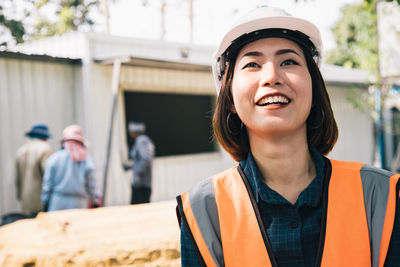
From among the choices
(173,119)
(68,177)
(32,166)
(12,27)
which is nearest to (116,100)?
(32,166)

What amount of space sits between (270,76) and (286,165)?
301mm

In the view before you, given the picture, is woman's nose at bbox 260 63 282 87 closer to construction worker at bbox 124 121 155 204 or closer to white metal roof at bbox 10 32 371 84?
construction worker at bbox 124 121 155 204

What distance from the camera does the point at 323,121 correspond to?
4.99 feet

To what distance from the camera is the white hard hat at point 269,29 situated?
1373 mm

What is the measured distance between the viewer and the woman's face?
4.28ft

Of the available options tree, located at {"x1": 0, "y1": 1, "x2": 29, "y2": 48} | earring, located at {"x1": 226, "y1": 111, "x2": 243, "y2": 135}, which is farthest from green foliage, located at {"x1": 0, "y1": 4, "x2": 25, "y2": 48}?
earring, located at {"x1": 226, "y1": 111, "x2": 243, "y2": 135}

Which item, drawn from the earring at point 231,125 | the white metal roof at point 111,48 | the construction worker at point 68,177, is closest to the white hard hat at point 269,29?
the earring at point 231,125

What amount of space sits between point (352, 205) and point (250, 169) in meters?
0.35

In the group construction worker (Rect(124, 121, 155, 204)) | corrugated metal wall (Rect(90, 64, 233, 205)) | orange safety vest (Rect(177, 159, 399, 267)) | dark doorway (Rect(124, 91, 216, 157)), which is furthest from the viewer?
dark doorway (Rect(124, 91, 216, 157))

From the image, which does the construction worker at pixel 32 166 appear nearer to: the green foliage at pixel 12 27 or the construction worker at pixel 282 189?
the construction worker at pixel 282 189

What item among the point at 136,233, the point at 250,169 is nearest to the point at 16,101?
the point at 136,233

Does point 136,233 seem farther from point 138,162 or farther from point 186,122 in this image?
point 186,122

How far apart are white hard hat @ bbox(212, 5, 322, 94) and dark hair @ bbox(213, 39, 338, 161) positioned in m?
0.05

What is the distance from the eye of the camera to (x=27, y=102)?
7.59 meters
